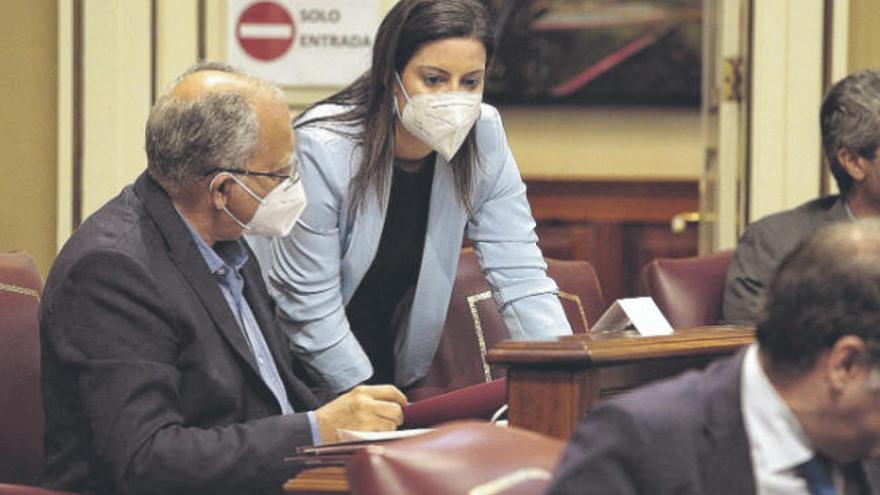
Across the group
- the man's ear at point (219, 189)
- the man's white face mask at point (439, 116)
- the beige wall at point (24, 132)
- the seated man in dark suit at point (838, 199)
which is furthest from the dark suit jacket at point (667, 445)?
the beige wall at point (24, 132)

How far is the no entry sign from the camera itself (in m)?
5.30

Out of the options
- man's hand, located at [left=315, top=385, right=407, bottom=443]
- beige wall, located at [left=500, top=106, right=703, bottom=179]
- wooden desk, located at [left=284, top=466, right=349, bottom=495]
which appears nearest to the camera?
wooden desk, located at [left=284, top=466, right=349, bottom=495]

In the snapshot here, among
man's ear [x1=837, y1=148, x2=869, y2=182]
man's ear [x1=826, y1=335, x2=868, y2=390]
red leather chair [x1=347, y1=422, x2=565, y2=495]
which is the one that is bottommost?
red leather chair [x1=347, y1=422, x2=565, y2=495]

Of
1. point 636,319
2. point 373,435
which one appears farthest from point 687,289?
point 373,435

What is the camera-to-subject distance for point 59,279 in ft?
9.14

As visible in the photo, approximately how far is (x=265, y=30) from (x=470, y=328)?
1763 mm

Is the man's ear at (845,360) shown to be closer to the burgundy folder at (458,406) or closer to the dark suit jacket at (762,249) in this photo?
the burgundy folder at (458,406)

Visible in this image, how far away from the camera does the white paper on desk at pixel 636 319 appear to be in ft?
10.1

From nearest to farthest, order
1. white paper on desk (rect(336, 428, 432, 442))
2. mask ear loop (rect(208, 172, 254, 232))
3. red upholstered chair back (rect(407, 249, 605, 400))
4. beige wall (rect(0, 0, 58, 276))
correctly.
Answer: white paper on desk (rect(336, 428, 432, 442))
mask ear loop (rect(208, 172, 254, 232))
red upholstered chair back (rect(407, 249, 605, 400))
beige wall (rect(0, 0, 58, 276))

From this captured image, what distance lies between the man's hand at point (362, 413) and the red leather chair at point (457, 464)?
3.23 feet

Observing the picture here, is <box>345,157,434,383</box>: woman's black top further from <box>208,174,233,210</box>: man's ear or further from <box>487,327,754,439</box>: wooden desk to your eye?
<box>487,327,754,439</box>: wooden desk

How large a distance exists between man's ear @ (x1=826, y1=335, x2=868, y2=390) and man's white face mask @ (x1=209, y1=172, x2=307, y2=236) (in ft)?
4.82

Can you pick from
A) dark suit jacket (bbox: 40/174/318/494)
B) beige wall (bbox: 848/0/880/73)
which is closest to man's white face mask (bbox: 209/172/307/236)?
dark suit jacket (bbox: 40/174/318/494)

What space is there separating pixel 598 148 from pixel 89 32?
3808mm
